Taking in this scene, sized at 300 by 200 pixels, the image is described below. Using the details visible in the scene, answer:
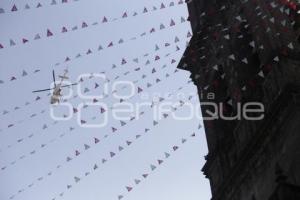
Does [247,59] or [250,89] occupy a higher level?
Answer: [247,59]

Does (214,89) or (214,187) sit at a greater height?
(214,89)

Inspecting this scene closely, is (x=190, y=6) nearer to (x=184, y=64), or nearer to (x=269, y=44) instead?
(x=184, y=64)

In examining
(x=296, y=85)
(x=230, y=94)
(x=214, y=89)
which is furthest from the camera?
(x=214, y=89)

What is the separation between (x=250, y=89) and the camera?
2088 centimetres

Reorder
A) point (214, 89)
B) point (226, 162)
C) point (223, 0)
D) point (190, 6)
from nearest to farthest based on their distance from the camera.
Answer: point (226, 162), point (214, 89), point (223, 0), point (190, 6)

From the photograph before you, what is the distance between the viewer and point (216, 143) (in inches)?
862

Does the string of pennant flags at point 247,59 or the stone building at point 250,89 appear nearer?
the stone building at point 250,89

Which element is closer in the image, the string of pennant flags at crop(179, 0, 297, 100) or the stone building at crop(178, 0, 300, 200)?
the stone building at crop(178, 0, 300, 200)

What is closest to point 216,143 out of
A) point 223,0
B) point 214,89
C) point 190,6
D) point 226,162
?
point 226,162

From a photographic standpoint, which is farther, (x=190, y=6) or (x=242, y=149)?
(x=190, y=6)

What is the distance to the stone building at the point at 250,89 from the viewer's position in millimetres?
17641

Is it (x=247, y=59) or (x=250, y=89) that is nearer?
(x=250, y=89)

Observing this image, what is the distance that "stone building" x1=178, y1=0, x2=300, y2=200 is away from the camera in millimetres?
17641

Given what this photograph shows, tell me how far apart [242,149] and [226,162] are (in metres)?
1.41
